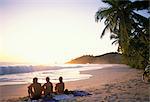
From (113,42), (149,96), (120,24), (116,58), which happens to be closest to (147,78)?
(149,96)

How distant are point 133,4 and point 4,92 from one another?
957 cm

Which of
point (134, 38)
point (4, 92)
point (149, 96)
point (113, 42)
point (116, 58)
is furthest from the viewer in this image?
point (116, 58)

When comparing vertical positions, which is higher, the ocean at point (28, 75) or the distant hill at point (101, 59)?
the distant hill at point (101, 59)

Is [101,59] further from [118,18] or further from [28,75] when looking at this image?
[118,18]

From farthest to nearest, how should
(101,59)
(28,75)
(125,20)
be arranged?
1. (101,59)
2. (28,75)
3. (125,20)

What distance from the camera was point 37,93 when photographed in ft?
31.1

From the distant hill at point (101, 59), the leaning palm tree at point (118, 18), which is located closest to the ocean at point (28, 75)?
the leaning palm tree at point (118, 18)

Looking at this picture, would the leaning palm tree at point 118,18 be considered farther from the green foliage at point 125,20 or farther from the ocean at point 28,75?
the ocean at point 28,75

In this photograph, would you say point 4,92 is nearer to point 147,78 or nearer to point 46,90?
point 46,90

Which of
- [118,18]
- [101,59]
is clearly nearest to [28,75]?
[118,18]

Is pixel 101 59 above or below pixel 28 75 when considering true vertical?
above

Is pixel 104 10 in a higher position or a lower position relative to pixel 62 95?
higher

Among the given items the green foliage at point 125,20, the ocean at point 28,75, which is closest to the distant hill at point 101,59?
the ocean at point 28,75

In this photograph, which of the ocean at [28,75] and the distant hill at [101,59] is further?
the distant hill at [101,59]
